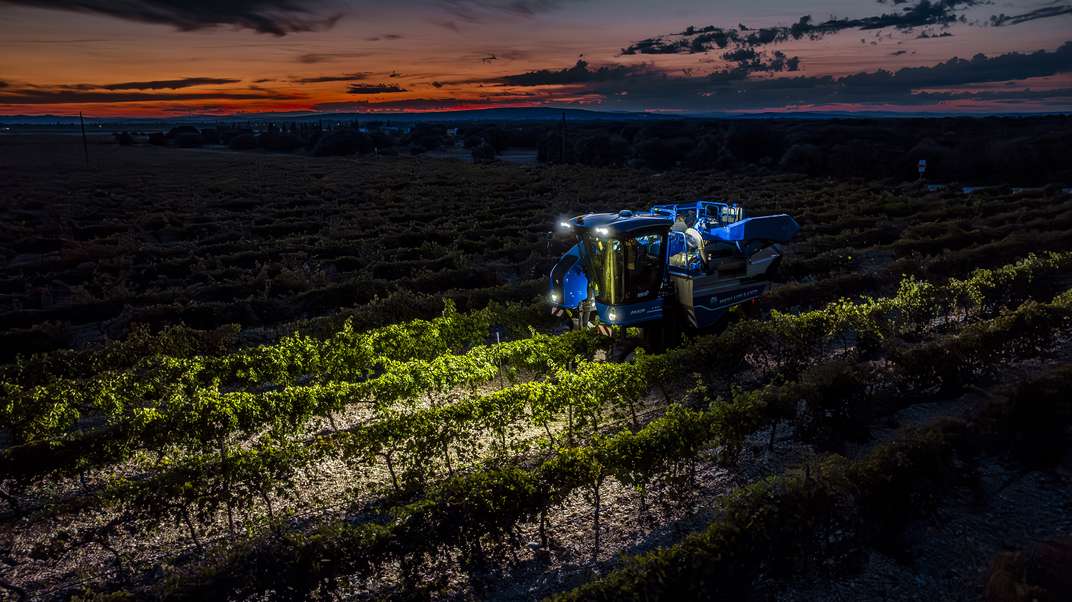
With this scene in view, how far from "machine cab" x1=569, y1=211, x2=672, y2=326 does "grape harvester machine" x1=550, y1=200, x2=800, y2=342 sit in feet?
0.07

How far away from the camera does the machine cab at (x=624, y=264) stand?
14.1m

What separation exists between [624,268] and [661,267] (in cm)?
140

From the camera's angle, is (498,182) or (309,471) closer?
(309,471)

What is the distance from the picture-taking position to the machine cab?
46.1 feet

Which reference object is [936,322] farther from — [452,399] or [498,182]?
[498,182]

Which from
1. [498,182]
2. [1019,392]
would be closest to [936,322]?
[1019,392]

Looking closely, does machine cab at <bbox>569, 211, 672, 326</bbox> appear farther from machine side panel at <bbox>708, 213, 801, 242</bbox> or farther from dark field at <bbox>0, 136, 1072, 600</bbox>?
machine side panel at <bbox>708, 213, 801, 242</bbox>

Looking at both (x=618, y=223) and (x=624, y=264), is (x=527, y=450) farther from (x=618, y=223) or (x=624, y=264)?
(x=618, y=223)

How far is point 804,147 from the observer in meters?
80.0

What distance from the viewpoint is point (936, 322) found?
59.4 feet

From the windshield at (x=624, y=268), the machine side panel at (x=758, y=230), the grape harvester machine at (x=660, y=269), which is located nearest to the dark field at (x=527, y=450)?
the grape harvester machine at (x=660, y=269)

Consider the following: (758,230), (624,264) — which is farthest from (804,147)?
(624,264)

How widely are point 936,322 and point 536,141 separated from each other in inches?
4785

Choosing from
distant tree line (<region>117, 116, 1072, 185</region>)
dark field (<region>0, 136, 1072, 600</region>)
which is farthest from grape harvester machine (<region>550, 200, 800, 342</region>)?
distant tree line (<region>117, 116, 1072, 185</region>)
